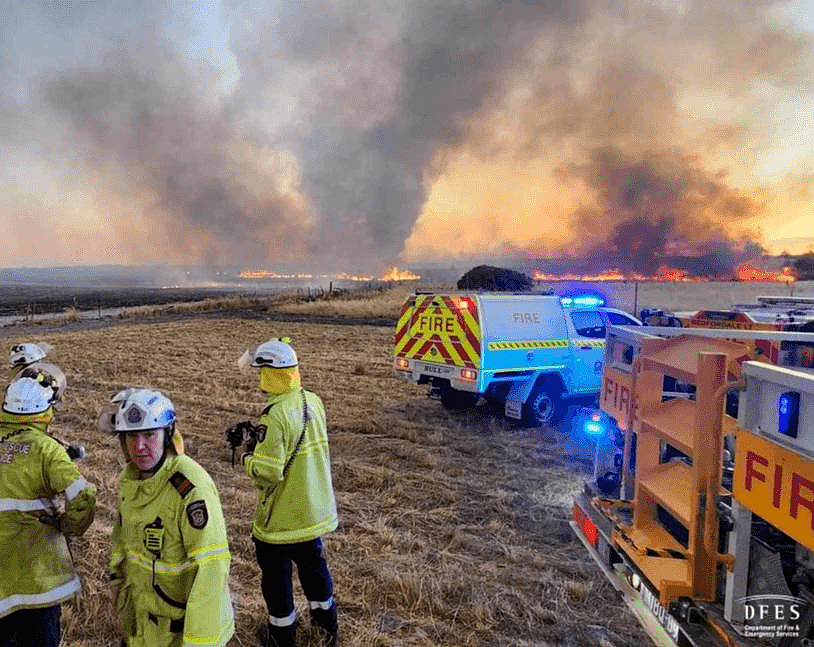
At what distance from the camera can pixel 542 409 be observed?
9.51m

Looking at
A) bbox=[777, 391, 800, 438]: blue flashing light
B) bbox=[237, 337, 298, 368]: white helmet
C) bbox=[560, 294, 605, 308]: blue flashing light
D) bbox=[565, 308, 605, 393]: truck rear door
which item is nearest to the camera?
bbox=[777, 391, 800, 438]: blue flashing light

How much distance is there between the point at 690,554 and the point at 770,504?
1.78ft

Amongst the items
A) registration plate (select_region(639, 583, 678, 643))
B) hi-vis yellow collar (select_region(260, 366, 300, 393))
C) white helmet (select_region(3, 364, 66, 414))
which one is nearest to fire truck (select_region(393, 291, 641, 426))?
hi-vis yellow collar (select_region(260, 366, 300, 393))

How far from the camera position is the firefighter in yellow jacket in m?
2.26

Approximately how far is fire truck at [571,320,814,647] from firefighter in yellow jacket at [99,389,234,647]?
6.47ft

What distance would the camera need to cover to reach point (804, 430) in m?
2.07

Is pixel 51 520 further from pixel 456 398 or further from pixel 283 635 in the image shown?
→ pixel 456 398

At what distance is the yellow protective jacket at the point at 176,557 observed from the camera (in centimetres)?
224

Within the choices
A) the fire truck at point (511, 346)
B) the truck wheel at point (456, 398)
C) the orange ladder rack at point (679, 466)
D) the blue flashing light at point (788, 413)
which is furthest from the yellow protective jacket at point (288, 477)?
the truck wheel at point (456, 398)

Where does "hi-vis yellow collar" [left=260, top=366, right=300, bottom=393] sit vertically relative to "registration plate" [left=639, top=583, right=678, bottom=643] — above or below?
above

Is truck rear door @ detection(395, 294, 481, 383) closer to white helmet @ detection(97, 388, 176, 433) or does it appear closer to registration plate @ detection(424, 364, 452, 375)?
registration plate @ detection(424, 364, 452, 375)

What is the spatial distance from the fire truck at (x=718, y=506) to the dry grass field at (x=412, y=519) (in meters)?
1.05

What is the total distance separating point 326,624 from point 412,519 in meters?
2.21

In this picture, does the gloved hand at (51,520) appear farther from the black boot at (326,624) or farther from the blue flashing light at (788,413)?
the blue flashing light at (788,413)
